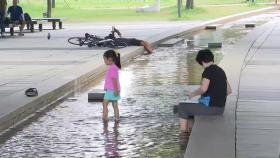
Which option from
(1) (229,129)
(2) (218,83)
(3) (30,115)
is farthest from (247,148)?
(3) (30,115)

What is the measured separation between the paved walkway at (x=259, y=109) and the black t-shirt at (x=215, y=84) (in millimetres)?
400

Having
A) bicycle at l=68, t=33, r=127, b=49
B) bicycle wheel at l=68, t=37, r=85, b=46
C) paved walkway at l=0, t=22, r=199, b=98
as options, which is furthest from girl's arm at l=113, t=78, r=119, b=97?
bicycle wheel at l=68, t=37, r=85, b=46

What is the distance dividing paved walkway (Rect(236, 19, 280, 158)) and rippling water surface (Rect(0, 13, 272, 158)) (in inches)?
33.3

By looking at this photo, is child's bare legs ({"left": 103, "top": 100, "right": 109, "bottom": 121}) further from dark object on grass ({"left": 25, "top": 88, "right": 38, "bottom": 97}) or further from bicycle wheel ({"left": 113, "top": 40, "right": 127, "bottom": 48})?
bicycle wheel ({"left": 113, "top": 40, "right": 127, "bottom": 48})

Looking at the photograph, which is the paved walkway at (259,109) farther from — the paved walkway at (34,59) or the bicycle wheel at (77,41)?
the bicycle wheel at (77,41)

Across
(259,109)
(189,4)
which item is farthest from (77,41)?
(189,4)

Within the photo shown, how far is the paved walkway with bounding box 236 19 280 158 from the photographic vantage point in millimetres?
7559

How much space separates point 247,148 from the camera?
7508 mm

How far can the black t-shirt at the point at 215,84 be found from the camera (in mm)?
9062

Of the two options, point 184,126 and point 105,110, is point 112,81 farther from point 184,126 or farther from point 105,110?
point 184,126

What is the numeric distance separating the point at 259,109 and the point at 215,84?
1.39 m

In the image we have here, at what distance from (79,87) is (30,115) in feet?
11.0

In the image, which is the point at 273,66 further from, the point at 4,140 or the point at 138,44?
the point at 4,140

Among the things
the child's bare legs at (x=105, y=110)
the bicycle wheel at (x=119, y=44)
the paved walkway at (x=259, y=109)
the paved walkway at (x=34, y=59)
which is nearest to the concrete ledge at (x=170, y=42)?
the paved walkway at (x=34, y=59)
